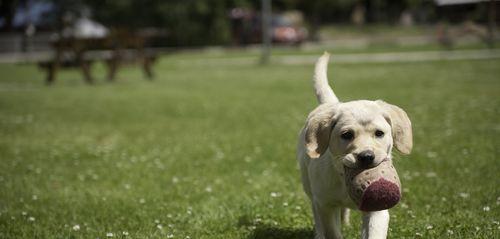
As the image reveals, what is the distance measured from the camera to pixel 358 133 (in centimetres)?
369

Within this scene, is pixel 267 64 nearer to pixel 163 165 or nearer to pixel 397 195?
pixel 163 165

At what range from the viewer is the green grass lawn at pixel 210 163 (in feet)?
17.3

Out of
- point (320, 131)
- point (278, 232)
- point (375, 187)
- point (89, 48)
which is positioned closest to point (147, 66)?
point (89, 48)

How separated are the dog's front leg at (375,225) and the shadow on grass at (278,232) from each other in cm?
104

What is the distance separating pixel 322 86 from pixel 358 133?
1.37 metres

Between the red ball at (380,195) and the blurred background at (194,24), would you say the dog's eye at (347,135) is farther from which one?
the blurred background at (194,24)

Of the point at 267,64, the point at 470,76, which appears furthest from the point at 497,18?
the point at 470,76

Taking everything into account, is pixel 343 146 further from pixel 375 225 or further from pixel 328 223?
pixel 328 223

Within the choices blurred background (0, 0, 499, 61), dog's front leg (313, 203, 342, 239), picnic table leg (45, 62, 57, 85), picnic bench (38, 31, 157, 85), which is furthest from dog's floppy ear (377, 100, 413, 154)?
blurred background (0, 0, 499, 61)

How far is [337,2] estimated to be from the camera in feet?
193

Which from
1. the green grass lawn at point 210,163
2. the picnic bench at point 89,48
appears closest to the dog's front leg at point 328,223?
the green grass lawn at point 210,163

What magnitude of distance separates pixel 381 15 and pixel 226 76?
5987 centimetres

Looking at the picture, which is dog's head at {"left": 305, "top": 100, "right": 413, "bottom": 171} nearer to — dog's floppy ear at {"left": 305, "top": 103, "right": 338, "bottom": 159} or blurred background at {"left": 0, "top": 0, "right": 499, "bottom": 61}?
dog's floppy ear at {"left": 305, "top": 103, "right": 338, "bottom": 159}

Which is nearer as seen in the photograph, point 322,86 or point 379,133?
point 379,133
